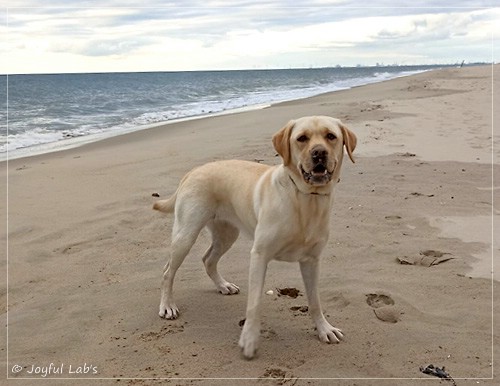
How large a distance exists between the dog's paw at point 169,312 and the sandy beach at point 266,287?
0.05 m

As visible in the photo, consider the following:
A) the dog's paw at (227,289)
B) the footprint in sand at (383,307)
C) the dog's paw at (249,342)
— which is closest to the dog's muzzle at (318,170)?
the dog's paw at (249,342)

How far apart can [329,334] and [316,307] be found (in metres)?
0.19

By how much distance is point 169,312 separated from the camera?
393 cm

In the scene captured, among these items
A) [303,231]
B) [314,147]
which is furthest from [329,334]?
[314,147]

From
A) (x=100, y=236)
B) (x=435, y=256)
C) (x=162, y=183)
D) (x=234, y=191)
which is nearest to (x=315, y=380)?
(x=234, y=191)

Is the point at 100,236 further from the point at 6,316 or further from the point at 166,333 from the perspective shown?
the point at 166,333

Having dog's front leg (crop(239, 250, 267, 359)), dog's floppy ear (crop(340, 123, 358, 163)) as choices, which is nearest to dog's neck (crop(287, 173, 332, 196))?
dog's floppy ear (crop(340, 123, 358, 163))

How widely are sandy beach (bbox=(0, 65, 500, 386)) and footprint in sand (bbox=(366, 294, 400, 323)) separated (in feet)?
0.04

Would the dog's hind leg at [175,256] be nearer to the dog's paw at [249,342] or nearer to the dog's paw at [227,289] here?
the dog's paw at [227,289]

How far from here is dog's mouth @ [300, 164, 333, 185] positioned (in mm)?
3164

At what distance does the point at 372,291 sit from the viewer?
4.11 meters

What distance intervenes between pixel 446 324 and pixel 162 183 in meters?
4.74

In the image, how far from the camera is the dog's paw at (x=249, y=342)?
333 cm

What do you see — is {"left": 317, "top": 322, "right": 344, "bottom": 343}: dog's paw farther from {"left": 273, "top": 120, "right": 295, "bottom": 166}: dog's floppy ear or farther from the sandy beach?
{"left": 273, "top": 120, "right": 295, "bottom": 166}: dog's floppy ear
